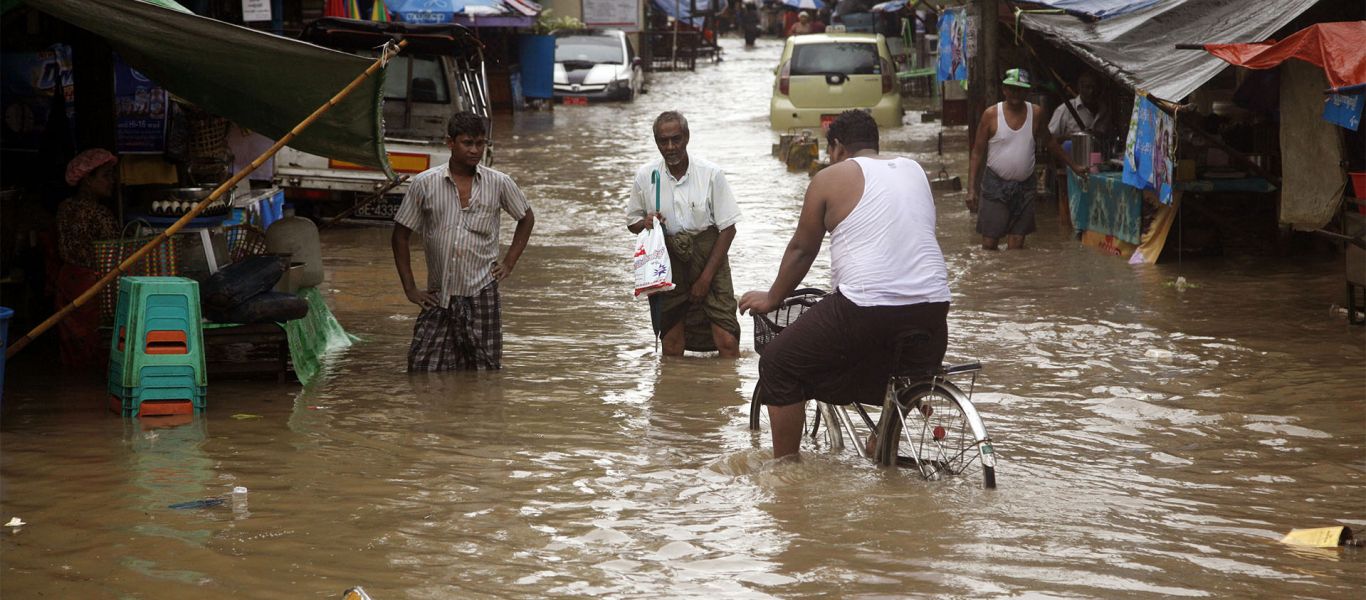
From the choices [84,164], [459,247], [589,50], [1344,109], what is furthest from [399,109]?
[589,50]

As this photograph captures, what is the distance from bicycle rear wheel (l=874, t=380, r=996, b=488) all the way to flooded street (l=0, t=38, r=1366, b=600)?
0.09 m

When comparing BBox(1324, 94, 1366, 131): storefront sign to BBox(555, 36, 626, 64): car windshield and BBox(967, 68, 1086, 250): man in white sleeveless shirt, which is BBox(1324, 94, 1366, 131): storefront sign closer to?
BBox(967, 68, 1086, 250): man in white sleeveless shirt

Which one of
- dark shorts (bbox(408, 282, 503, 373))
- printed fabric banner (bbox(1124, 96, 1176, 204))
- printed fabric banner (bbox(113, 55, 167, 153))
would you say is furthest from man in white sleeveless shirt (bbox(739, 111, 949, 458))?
printed fabric banner (bbox(1124, 96, 1176, 204))

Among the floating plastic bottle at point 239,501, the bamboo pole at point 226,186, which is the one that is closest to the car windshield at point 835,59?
the bamboo pole at point 226,186

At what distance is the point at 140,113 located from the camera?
30.7ft

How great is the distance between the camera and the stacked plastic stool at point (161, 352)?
24.1ft

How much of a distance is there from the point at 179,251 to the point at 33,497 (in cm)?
293

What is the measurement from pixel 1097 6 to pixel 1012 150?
11.9 ft

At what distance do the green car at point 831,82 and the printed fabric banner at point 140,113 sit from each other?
581 inches

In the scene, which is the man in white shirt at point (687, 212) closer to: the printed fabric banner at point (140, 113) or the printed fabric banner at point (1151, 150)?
the printed fabric banner at point (140, 113)

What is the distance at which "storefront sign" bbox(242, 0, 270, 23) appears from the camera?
490 inches

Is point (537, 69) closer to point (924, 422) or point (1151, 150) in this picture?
point (1151, 150)

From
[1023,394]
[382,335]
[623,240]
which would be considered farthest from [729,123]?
[1023,394]

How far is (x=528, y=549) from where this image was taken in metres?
5.25
